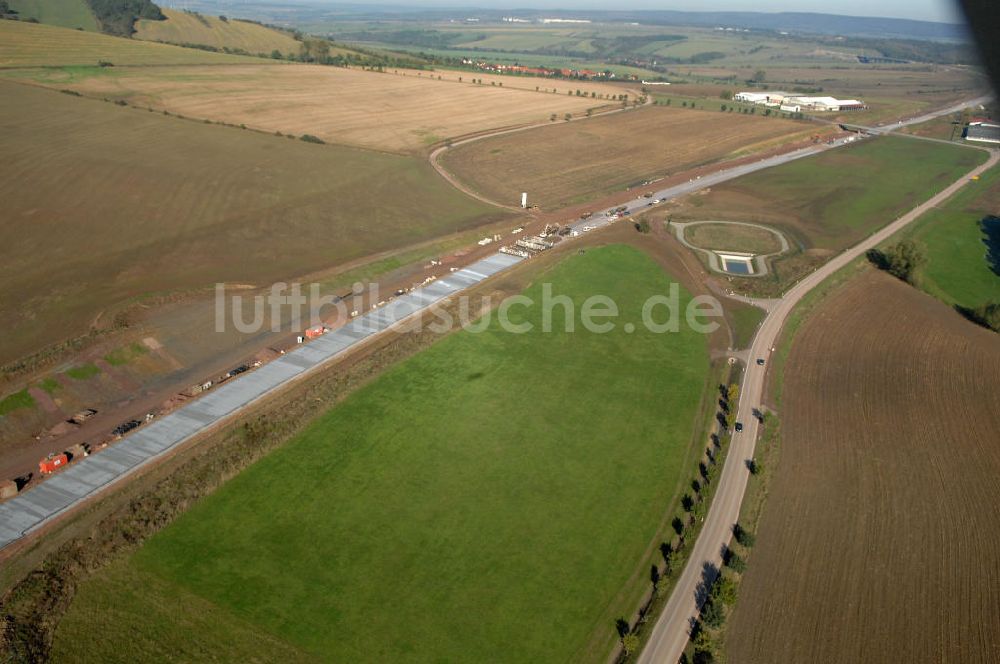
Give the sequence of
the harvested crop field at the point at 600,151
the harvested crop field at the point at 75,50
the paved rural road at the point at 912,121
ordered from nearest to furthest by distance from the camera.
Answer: the harvested crop field at the point at 600,151
the harvested crop field at the point at 75,50
the paved rural road at the point at 912,121

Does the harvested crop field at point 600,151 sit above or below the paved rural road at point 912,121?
below

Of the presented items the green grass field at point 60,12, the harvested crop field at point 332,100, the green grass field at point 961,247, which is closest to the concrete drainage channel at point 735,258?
the green grass field at point 961,247

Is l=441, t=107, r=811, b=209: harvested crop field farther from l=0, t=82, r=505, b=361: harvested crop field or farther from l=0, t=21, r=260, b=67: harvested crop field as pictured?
l=0, t=21, r=260, b=67: harvested crop field

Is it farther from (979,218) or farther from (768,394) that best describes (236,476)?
(979,218)

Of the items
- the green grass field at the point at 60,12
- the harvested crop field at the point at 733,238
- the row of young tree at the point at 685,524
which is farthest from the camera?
the green grass field at the point at 60,12

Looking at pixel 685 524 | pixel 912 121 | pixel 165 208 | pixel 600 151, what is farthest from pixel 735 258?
pixel 912 121

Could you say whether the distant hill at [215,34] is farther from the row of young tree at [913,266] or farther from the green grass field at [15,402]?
the row of young tree at [913,266]
